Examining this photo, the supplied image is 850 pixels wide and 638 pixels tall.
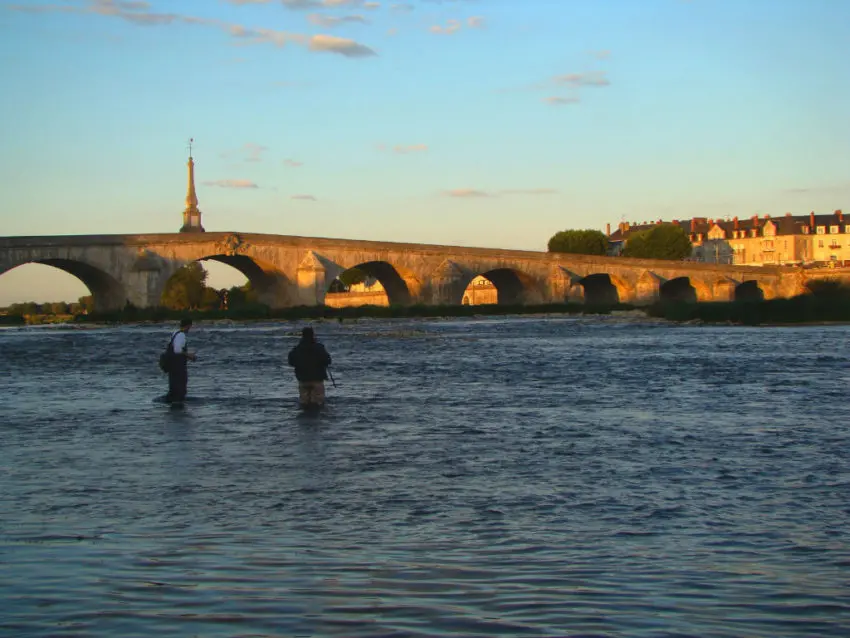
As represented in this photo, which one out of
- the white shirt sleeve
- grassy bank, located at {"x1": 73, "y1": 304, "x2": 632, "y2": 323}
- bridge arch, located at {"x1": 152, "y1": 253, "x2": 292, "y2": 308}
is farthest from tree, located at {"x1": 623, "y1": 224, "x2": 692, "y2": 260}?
the white shirt sleeve

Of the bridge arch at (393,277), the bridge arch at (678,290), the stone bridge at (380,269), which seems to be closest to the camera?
the stone bridge at (380,269)

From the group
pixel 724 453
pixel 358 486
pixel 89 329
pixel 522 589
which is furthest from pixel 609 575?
pixel 89 329

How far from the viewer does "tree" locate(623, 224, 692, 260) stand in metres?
128

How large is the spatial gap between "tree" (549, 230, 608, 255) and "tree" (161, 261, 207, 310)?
36.9 metres

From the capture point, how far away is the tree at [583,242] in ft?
426

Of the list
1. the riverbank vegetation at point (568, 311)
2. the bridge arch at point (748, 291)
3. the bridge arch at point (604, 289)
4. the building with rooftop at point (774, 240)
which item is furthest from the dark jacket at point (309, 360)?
the building with rooftop at point (774, 240)

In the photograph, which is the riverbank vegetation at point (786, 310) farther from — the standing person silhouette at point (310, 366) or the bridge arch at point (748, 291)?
the standing person silhouette at point (310, 366)

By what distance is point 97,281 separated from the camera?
7988 centimetres

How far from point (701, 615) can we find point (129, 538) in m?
4.23

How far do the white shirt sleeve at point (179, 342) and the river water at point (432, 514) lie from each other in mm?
1086

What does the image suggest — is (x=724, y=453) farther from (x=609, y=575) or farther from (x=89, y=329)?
(x=89, y=329)

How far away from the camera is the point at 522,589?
723cm

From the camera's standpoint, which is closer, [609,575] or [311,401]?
[609,575]

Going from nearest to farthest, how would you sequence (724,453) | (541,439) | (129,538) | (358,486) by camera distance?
(129,538), (358,486), (724,453), (541,439)
